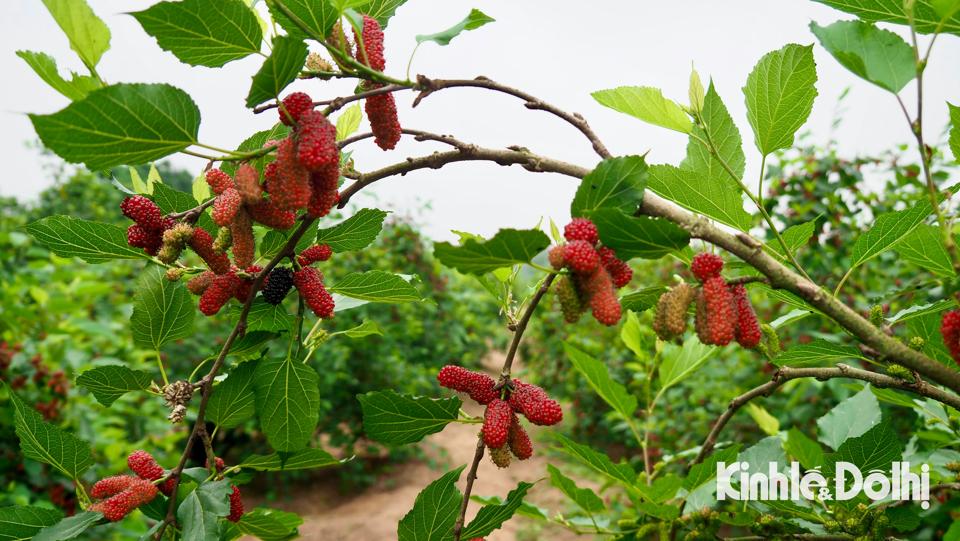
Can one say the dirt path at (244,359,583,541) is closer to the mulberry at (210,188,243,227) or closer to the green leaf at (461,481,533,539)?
the green leaf at (461,481,533,539)

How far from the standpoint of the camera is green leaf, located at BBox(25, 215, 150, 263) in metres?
0.78

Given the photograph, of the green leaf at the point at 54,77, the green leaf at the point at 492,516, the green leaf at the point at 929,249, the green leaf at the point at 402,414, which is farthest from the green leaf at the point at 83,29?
the green leaf at the point at 929,249

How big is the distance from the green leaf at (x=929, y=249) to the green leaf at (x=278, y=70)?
2.44ft

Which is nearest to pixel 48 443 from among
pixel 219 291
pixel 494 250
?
pixel 219 291

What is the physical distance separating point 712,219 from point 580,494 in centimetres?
57

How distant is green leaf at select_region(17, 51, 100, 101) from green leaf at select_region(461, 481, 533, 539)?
0.66 meters

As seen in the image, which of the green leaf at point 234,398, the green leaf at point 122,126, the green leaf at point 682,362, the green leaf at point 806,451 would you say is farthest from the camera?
the green leaf at point 682,362

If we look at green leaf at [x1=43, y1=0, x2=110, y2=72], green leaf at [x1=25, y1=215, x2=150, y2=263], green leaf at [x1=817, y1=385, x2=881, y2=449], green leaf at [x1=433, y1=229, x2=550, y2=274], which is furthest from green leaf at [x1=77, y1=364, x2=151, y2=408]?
green leaf at [x1=817, y1=385, x2=881, y2=449]

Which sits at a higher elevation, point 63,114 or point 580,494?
point 63,114

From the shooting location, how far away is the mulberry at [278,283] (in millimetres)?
807

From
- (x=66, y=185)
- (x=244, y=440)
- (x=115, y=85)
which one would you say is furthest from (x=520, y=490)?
(x=66, y=185)

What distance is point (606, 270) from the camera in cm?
63

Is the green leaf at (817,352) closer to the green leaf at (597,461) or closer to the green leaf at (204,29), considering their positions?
the green leaf at (597,461)

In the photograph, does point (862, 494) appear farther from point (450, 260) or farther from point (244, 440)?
point (244, 440)
